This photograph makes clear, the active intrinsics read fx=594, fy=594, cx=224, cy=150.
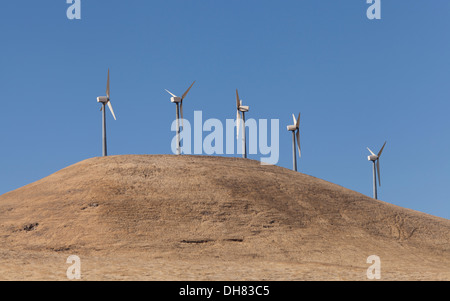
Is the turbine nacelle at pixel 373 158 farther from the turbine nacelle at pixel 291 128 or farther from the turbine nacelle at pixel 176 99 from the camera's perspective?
the turbine nacelle at pixel 176 99

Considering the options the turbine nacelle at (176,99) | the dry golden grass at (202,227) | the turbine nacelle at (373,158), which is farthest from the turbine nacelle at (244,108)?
the turbine nacelle at (373,158)

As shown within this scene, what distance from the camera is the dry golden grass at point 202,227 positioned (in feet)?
117

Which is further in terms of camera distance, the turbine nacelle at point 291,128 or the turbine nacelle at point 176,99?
the turbine nacelle at point 291,128

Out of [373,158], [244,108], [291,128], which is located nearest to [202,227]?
[244,108]

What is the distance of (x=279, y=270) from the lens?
118ft

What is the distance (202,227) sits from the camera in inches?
1813

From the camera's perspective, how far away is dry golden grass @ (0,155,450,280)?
35.8 meters

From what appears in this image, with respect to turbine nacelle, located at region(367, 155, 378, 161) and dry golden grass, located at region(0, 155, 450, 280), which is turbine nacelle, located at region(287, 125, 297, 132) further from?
dry golden grass, located at region(0, 155, 450, 280)

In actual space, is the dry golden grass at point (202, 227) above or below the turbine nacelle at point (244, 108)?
below

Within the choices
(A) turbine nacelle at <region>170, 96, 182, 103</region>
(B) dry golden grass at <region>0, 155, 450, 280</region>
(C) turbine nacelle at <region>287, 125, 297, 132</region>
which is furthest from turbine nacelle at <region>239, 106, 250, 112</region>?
(B) dry golden grass at <region>0, 155, 450, 280</region>
